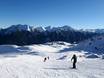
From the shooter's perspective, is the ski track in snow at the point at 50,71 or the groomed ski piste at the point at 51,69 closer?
the ski track in snow at the point at 50,71

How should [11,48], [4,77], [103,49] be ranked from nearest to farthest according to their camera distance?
[4,77] → [103,49] → [11,48]

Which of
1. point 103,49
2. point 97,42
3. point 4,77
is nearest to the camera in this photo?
point 4,77

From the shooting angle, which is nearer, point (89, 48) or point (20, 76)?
point (20, 76)

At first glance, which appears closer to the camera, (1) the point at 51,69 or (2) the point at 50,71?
→ (2) the point at 50,71

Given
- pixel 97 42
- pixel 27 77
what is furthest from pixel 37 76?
pixel 97 42

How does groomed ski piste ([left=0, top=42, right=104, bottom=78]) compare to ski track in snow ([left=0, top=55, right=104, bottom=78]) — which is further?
groomed ski piste ([left=0, top=42, right=104, bottom=78])

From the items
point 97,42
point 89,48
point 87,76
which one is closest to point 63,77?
point 87,76

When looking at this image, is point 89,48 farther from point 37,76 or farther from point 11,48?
point 37,76

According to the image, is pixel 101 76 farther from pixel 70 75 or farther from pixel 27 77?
pixel 27 77

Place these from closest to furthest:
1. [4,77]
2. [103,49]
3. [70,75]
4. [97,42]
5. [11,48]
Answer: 1. [4,77]
2. [70,75]
3. [103,49]
4. [11,48]
5. [97,42]

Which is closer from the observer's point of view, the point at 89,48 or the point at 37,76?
the point at 37,76

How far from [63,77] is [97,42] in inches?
4329

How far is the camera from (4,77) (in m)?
19.4

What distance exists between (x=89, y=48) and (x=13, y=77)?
102504mm
